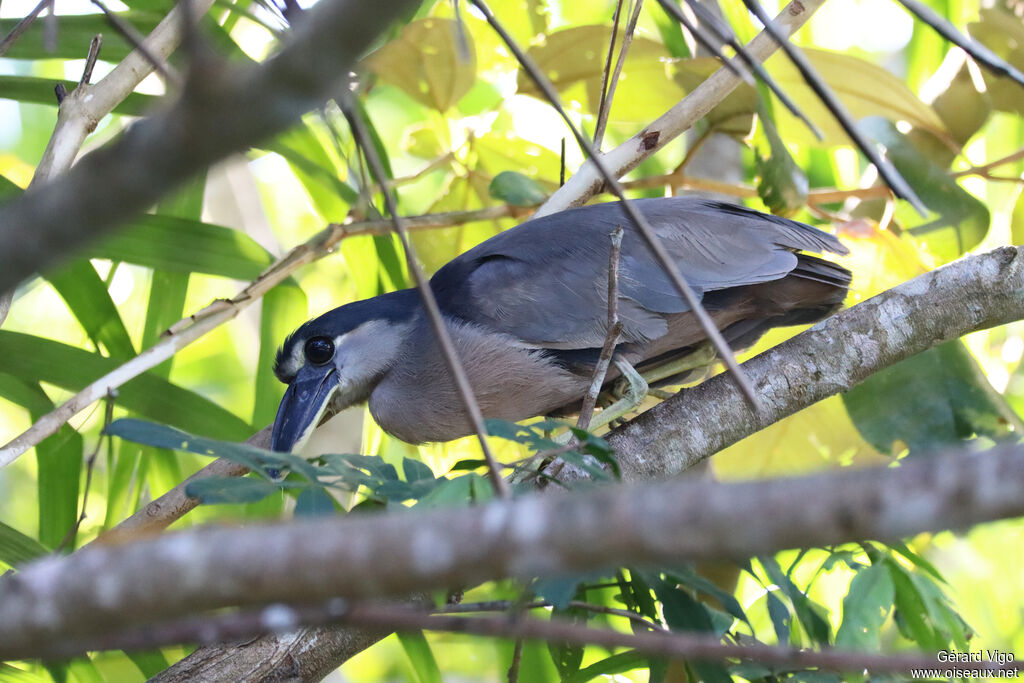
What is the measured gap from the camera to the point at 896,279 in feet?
7.73

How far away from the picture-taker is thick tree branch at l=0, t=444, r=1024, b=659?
50 cm

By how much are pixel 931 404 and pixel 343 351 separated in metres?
1.56

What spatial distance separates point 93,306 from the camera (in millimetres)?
2201

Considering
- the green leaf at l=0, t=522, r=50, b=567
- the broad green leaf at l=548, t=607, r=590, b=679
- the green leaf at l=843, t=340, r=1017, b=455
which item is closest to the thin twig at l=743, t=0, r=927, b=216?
the broad green leaf at l=548, t=607, r=590, b=679

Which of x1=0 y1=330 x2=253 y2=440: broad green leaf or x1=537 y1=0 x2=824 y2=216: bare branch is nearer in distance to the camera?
x1=537 y1=0 x2=824 y2=216: bare branch

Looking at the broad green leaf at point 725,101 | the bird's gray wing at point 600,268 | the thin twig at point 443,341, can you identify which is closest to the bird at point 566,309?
the bird's gray wing at point 600,268

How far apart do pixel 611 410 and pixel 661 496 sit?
1.57 meters

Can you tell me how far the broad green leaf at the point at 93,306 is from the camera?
2.14 m

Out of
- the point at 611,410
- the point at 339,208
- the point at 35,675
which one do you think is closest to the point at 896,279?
the point at 611,410

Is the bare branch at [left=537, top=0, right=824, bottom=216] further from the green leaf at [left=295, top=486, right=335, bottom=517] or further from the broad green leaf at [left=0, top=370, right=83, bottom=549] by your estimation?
the broad green leaf at [left=0, top=370, right=83, bottom=549]

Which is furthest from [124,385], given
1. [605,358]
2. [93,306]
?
[605,358]

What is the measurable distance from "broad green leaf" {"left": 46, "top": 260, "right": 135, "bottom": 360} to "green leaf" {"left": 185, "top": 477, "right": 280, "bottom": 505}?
1.21 m

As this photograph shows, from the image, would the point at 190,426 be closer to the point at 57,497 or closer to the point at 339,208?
the point at 57,497

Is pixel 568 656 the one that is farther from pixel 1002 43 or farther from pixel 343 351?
pixel 1002 43
